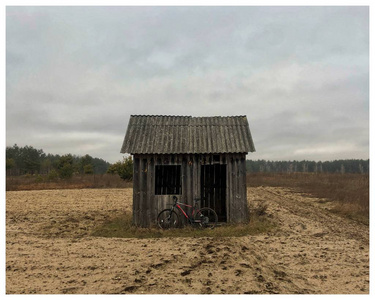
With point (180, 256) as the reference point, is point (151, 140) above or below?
above

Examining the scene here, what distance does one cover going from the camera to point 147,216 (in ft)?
35.0

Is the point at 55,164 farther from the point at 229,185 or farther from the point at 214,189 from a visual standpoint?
the point at 229,185

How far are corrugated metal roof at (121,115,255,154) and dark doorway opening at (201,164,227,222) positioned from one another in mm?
2310

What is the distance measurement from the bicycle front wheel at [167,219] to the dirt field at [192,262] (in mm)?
1293

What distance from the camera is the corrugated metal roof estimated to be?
10826mm

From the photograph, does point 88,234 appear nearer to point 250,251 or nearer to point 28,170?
point 250,251

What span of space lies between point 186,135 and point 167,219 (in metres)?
3.87

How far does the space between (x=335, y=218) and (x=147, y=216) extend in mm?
10015

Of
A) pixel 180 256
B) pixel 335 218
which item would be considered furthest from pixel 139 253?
pixel 335 218

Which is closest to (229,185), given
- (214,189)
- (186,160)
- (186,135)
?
(186,160)

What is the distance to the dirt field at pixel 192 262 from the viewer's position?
546cm

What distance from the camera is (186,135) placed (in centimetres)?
1162

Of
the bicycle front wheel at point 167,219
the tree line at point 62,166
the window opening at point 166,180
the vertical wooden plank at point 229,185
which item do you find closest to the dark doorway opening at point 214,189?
the window opening at point 166,180

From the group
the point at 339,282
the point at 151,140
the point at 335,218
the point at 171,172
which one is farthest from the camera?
the point at 171,172
